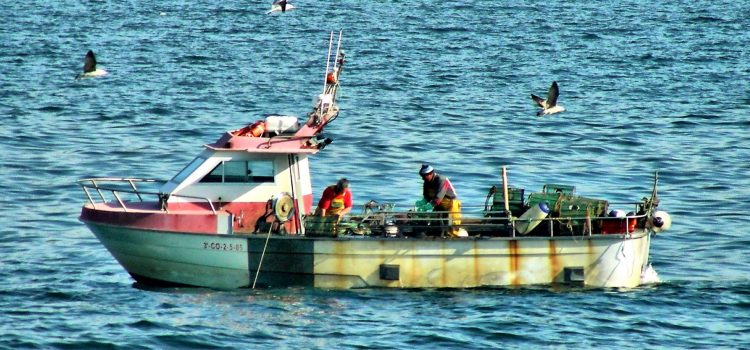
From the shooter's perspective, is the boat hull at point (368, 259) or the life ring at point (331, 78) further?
the life ring at point (331, 78)

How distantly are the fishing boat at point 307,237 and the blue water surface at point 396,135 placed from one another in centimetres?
34

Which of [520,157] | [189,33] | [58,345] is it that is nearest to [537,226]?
[58,345]

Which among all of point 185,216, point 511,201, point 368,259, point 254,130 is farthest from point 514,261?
point 185,216

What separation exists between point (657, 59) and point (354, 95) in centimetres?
1612

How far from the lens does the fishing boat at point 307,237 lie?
2456 centimetres

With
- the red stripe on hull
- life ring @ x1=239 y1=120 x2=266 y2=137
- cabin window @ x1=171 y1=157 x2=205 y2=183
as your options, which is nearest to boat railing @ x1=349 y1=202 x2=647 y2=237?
the red stripe on hull

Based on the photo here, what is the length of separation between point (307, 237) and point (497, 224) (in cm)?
317

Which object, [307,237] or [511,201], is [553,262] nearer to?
[511,201]

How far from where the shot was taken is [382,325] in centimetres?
2297

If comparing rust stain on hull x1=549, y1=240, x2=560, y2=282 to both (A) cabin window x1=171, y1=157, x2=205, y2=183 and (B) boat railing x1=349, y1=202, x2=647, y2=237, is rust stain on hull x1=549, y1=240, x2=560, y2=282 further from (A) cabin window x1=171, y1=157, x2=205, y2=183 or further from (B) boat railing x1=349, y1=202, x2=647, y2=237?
(A) cabin window x1=171, y1=157, x2=205, y2=183

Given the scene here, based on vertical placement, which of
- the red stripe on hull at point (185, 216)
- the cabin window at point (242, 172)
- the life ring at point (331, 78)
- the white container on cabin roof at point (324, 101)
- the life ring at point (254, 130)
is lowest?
the red stripe on hull at point (185, 216)

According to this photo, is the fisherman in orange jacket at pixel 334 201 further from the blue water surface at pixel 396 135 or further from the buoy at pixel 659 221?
the buoy at pixel 659 221

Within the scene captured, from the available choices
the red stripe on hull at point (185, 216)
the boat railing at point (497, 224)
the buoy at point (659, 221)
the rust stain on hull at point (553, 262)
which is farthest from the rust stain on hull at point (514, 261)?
the red stripe on hull at point (185, 216)

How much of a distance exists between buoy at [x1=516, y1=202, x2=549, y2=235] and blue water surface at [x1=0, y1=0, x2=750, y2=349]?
1.02m
